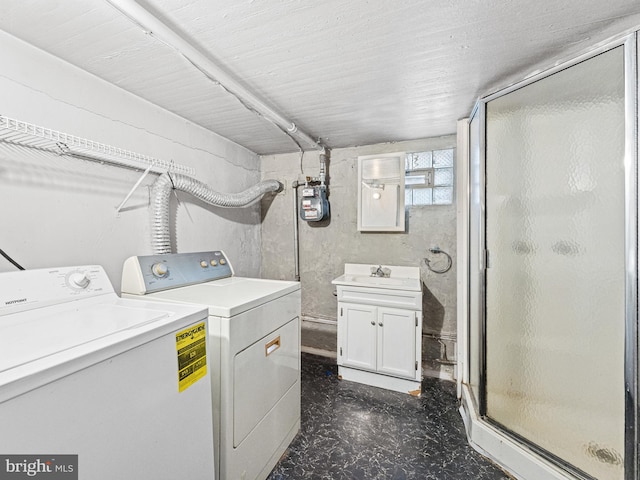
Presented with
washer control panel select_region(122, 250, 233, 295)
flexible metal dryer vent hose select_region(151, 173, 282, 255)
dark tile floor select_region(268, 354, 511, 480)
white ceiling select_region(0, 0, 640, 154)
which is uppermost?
white ceiling select_region(0, 0, 640, 154)

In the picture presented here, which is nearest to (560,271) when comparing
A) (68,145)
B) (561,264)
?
(561,264)

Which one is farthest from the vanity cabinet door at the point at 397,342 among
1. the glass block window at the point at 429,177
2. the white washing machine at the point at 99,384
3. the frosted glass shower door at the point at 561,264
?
the white washing machine at the point at 99,384

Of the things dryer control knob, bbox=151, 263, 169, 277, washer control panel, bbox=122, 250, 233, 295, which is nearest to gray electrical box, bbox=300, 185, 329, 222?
washer control panel, bbox=122, 250, 233, 295

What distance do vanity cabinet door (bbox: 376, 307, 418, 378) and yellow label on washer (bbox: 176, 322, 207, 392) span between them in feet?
5.19

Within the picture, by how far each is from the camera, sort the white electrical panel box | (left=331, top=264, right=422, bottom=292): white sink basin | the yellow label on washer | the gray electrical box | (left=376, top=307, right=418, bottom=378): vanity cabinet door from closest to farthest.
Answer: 1. the yellow label on washer
2. (left=376, top=307, right=418, bottom=378): vanity cabinet door
3. (left=331, top=264, right=422, bottom=292): white sink basin
4. the white electrical panel box
5. the gray electrical box

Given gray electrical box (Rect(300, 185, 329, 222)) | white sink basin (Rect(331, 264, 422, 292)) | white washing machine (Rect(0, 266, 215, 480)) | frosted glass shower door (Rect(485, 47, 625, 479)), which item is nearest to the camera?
white washing machine (Rect(0, 266, 215, 480))

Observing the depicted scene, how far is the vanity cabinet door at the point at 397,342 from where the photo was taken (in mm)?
2217

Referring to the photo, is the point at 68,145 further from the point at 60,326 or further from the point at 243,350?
the point at 243,350

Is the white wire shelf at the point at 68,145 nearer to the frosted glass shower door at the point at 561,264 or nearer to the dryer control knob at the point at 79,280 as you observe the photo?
the dryer control knob at the point at 79,280

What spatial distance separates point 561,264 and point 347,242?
5.70ft

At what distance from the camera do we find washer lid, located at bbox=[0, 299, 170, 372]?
697 mm

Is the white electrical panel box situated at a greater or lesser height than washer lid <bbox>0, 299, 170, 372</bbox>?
greater

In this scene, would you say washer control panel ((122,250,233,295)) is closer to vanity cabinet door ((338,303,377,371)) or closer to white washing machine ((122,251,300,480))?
white washing machine ((122,251,300,480))

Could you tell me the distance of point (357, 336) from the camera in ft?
7.91
